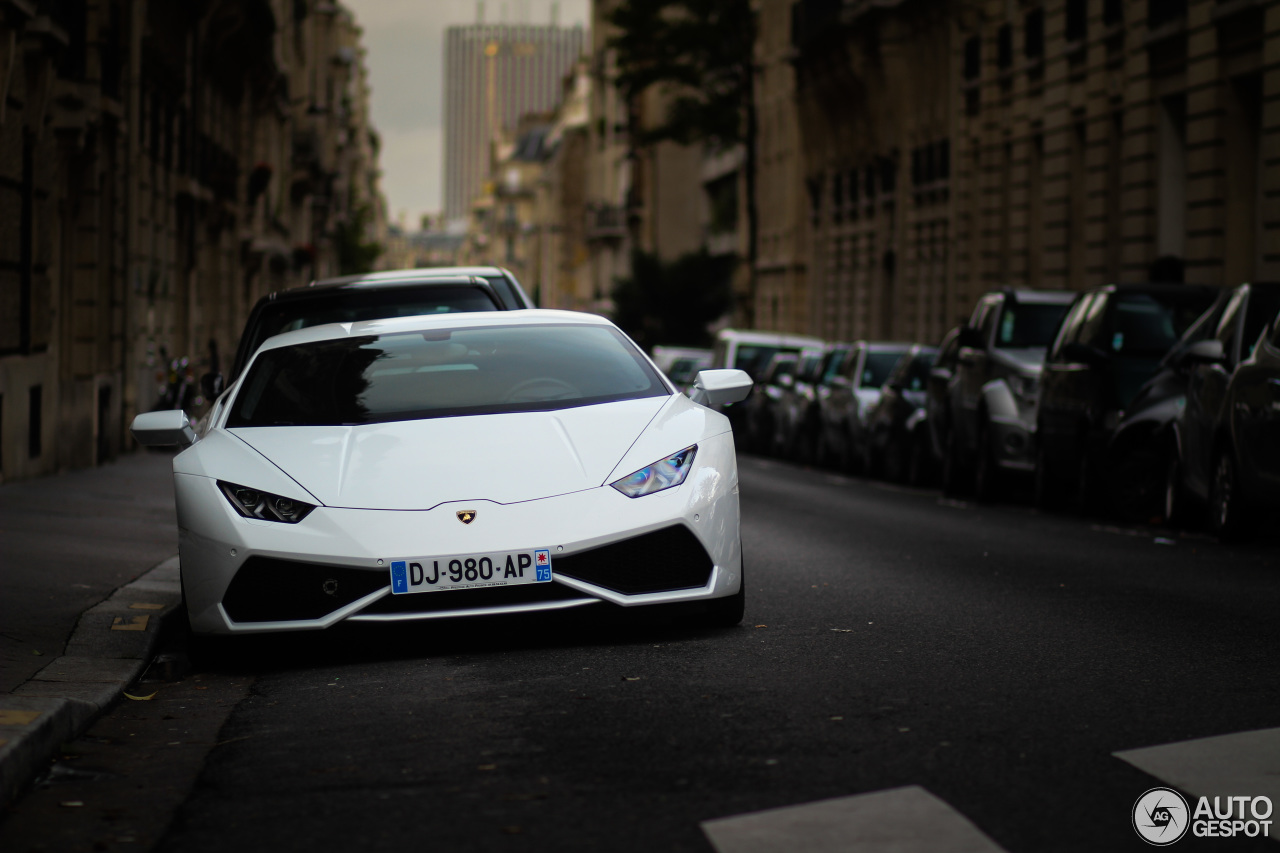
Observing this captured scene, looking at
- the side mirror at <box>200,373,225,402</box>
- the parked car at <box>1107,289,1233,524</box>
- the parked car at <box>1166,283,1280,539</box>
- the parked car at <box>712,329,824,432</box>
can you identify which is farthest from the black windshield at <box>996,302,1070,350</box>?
the parked car at <box>712,329,824,432</box>

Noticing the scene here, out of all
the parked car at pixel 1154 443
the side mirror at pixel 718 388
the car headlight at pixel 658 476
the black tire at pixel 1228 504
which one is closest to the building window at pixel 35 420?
the parked car at pixel 1154 443

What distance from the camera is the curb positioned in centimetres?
570

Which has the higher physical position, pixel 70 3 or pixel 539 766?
pixel 70 3

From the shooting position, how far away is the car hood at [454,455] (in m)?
7.38

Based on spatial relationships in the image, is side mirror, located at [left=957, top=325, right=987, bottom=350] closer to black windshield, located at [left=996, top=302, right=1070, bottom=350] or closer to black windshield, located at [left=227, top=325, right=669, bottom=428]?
black windshield, located at [left=996, top=302, right=1070, bottom=350]

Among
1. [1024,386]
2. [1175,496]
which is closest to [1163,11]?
[1024,386]

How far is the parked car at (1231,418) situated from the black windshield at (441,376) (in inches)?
197

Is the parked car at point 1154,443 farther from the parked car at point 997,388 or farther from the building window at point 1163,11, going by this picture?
the building window at point 1163,11

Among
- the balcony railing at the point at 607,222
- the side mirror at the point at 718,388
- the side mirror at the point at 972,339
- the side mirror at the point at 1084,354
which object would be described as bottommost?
the side mirror at the point at 718,388

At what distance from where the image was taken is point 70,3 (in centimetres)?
2108

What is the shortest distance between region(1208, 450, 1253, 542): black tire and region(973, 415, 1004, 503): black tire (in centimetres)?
549

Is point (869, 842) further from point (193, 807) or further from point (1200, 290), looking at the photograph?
point (1200, 290)

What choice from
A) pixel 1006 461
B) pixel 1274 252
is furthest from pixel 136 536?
pixel 1274 252

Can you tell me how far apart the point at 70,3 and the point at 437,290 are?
35.7 ft
